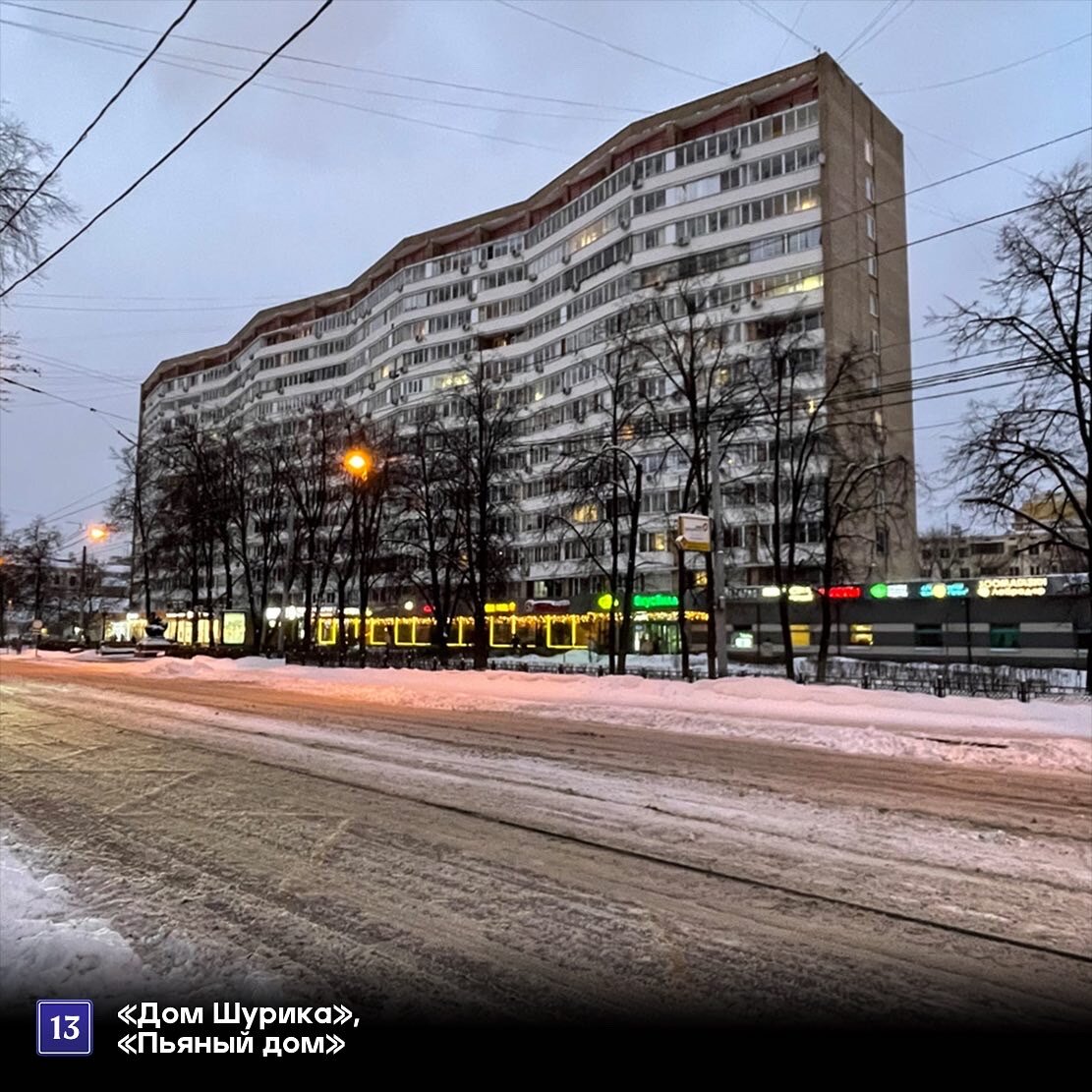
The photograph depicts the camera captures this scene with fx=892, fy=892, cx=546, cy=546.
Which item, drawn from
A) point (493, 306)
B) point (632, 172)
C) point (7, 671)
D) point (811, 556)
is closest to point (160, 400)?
point (493, 306)

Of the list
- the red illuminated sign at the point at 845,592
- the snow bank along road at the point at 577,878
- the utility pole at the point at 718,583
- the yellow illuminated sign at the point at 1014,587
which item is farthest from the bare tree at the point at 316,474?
the snow bank along road at the point at 577,878

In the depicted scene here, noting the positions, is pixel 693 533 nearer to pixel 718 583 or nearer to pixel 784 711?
pixel 718 583

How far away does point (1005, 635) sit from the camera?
154 ft

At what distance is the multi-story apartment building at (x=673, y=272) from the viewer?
58594mm

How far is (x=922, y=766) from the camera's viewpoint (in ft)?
38.9

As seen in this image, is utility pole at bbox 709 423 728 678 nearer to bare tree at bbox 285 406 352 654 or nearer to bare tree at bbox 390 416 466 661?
bare tree at bbox 390 416 466 661

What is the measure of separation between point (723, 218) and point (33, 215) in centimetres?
5532

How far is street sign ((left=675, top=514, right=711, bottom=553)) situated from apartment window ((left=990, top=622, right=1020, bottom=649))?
1183 inches

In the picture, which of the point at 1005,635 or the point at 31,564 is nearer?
the point at 1005,635

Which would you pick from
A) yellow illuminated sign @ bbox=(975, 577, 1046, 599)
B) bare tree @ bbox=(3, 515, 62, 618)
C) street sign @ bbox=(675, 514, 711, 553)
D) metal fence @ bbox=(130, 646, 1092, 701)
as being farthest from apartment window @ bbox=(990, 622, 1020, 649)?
bare tree @ bbox=(3, 515, 62, 618)

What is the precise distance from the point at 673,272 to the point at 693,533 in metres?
43.9

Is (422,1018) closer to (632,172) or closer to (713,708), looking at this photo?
(713,708)

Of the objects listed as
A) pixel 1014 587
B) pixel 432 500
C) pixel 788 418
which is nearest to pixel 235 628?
pixel 432 500

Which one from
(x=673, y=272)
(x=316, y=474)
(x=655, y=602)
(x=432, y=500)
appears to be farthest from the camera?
(x=673, y=272)
